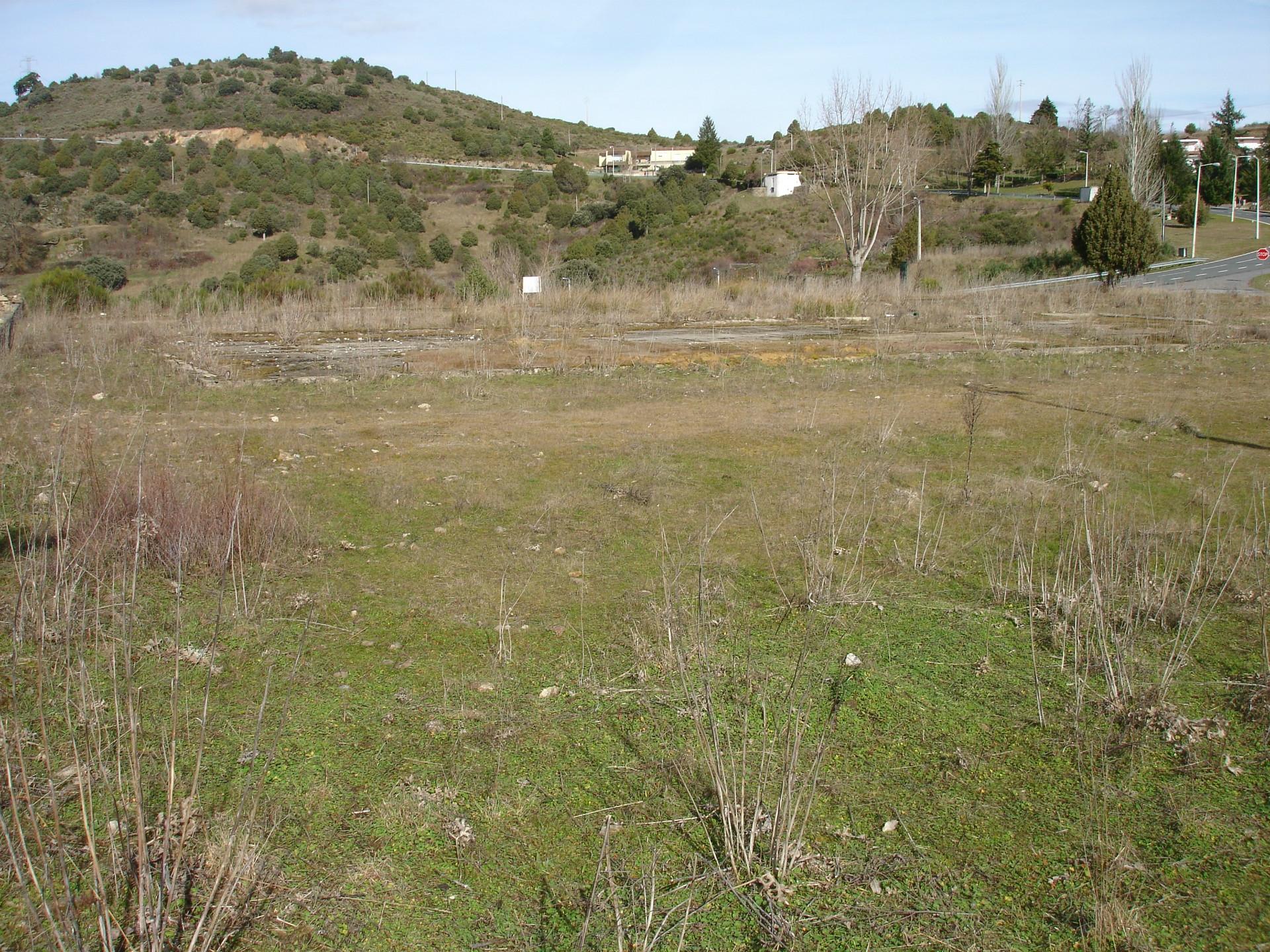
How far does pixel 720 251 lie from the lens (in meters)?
46.9

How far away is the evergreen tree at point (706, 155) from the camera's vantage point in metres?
62.9

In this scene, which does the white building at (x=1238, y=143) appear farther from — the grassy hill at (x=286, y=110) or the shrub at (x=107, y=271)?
the shrub at (x=107, y=271)

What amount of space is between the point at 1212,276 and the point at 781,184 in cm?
2547

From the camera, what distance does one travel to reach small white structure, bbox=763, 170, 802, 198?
179 ft

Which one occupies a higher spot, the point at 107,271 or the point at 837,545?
the point at 107,271

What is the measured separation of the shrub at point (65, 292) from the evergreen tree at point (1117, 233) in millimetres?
24208

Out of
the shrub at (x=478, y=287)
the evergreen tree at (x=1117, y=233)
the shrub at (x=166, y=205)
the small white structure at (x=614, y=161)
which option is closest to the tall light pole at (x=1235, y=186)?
the evergreen tree at (x=1117, y=233)

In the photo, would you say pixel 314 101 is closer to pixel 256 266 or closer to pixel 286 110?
pixel 286 110

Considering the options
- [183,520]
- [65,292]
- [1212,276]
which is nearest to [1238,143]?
[1212,276]

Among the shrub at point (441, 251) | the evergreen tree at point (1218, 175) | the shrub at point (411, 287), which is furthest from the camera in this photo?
the evergreen tree at point (1218, 175)

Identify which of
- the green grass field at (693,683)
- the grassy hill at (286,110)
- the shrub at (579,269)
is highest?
the grassy hill at (286,110)

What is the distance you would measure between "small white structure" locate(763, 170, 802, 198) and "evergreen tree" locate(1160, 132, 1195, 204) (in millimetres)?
19946

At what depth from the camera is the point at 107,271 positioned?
107 feet

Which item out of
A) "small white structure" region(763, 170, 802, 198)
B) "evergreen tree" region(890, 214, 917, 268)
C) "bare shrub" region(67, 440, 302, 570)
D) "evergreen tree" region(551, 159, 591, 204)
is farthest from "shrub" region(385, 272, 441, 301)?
"evergreen tree" region(551, 159, 591, 204)
